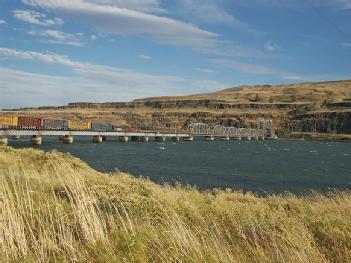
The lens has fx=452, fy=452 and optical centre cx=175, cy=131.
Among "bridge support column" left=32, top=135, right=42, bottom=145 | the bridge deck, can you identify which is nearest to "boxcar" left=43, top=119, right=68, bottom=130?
the bridge deck

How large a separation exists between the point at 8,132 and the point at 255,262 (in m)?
88.6

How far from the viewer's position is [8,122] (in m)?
98.3

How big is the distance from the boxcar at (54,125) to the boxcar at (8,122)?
13.5 metres

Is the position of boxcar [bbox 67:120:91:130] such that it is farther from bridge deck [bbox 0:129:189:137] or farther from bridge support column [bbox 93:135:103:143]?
bridge support column [bbox 93:135:103:143]

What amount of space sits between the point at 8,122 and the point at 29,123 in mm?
10686

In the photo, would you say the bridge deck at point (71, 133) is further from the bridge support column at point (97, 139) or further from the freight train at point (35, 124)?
the freight train at point (35, 124)

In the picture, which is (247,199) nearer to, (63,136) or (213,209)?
(213,209)

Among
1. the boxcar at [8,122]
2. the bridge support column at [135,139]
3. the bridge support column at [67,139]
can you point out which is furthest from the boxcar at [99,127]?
the boxcar at [8,122]

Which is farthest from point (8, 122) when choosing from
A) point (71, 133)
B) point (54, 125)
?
point (54, 125)

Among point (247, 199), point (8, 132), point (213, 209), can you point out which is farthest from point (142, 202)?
point (8, 132)

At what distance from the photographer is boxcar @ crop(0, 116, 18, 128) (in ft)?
316

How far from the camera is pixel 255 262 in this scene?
8.02m

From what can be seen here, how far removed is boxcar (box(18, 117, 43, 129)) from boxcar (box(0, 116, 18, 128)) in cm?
241

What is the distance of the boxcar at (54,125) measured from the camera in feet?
388
